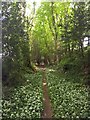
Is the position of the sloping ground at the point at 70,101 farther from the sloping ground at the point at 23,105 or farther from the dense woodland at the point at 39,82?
the sloping ground at the point at 23,105

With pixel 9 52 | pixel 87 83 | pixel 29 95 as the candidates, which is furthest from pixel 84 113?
pixel 9 52

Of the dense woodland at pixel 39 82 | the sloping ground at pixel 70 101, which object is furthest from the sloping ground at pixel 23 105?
the sloping ground at pixel 70 101

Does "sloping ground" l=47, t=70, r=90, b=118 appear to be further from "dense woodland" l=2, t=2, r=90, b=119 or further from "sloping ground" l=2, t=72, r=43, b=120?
"sloping ground" l=2, t=72, r=43, b=120

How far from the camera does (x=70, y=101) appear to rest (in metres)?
6.82

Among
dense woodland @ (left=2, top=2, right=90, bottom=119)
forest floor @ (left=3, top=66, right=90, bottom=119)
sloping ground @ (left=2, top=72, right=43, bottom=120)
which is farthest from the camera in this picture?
dense woodland @ (left=2, top=2, right=90, bottom=119)

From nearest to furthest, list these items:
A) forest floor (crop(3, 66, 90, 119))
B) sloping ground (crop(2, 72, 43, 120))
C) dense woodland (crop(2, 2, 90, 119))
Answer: sloping ground (crop(2, 72, 43, 120)) → forest floor (crop(3, 66, 90, 119)) → dense woodland (crop(2, 2, 90, 119))

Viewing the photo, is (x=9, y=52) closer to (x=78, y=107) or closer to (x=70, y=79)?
(x=70, y=79)

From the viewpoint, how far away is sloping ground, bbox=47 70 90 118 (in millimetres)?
5700

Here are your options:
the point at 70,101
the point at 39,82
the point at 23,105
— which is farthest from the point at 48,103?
the point at 39,82

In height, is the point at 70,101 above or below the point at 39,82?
above

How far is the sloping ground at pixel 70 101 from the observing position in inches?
224

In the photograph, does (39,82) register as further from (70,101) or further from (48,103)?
(70,101)

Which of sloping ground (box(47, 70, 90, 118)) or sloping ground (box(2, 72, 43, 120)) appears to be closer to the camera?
sloping ground (box(2, 72, 43, 120))

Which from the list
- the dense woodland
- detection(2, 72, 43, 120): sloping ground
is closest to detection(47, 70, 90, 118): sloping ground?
the dense woodland
